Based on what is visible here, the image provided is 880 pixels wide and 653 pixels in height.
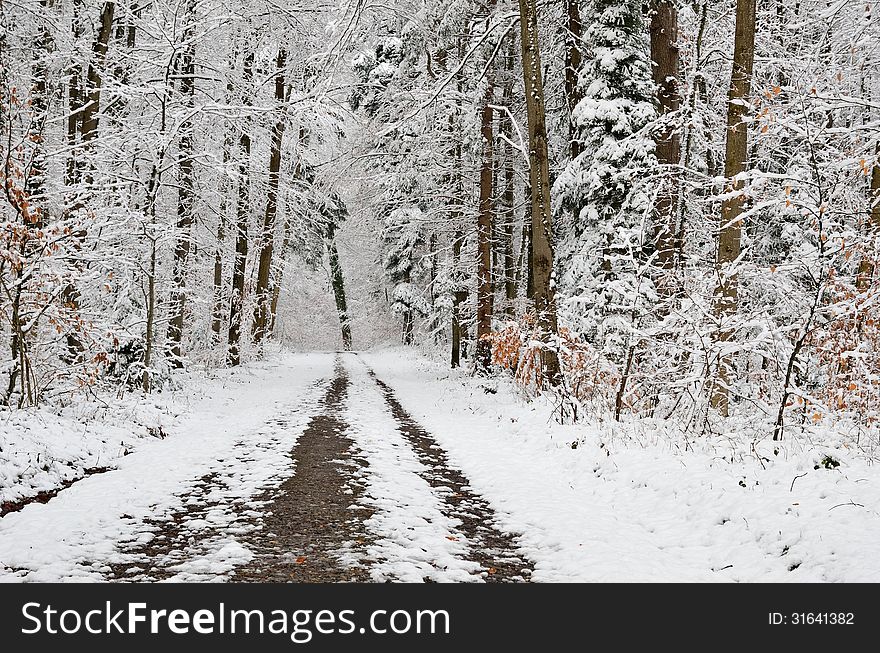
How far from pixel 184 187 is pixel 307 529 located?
9.73 m

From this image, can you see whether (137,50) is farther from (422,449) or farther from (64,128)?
(422,449)

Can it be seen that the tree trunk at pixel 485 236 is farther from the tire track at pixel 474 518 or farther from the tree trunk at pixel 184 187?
the tire track at pixel 474 518

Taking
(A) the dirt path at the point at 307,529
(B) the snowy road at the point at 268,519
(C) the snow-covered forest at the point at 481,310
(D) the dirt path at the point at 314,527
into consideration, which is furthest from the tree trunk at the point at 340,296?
(A) the dirt path at the point at 307,529

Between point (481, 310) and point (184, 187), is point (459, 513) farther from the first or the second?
point (481, 310)

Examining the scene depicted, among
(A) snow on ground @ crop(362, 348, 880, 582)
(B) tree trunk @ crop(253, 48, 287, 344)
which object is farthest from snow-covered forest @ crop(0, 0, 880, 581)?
(B) tree trunk @ crop(253, 48, 287, 344)

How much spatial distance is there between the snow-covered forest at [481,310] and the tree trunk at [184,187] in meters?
0.21

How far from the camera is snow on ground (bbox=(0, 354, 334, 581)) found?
441 cm

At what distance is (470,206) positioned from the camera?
19562 mm

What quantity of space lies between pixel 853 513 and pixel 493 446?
17.9 ft

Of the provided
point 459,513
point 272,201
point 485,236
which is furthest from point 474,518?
point 272,201

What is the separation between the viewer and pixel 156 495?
6270mm

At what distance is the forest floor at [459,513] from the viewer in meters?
4.38

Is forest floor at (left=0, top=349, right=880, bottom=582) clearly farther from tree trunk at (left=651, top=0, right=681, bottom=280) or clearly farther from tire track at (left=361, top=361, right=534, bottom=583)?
tree trunk at (left=651, top=0, right=681, bottom=280)
